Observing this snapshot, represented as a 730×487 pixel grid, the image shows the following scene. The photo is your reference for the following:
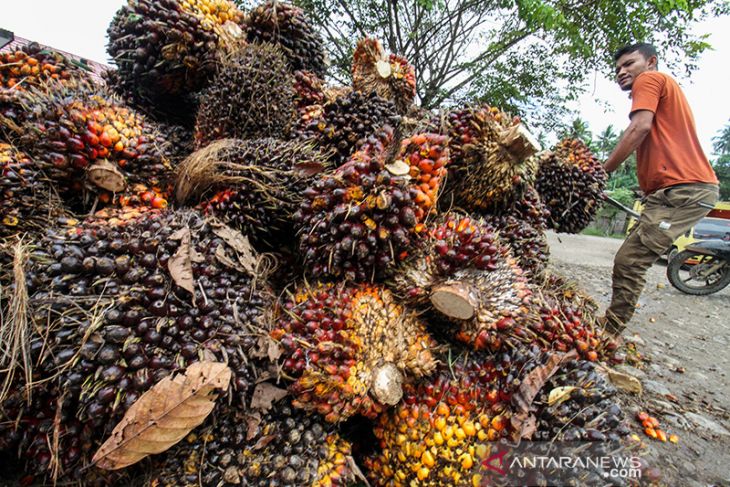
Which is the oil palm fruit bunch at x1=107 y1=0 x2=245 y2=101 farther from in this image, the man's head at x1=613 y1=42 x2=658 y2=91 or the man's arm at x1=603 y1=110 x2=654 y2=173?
the man's head at x1=613 y1=42 x2=658 y2=91

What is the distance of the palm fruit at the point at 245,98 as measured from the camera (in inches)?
62.2

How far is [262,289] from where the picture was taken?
1.25m

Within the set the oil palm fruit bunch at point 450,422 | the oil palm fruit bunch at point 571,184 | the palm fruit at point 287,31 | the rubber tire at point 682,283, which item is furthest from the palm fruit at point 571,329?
the rubber tire at point 682,283

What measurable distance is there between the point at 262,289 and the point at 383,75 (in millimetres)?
1318

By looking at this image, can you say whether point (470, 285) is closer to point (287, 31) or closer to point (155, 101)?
point (287, 31)

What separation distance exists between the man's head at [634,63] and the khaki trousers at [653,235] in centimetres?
87

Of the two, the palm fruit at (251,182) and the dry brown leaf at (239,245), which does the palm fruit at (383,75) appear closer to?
the palm fruit at (251,182)

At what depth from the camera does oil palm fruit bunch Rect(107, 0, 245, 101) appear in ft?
5.31

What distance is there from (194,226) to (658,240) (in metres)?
2.85

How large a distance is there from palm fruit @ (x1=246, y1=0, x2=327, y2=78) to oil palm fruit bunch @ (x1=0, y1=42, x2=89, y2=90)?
32.4 inches

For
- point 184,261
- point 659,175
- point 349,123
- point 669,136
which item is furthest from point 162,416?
point 669,136

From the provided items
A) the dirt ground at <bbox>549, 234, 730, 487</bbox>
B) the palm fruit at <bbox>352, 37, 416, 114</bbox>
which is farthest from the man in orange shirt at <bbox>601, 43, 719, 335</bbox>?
the palm fruit at <bbox>352, 37, 416, 114</bbox>

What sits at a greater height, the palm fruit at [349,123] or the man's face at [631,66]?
the man's face at [631,66]

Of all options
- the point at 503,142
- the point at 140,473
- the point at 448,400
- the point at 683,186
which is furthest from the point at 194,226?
the point at 683,186
